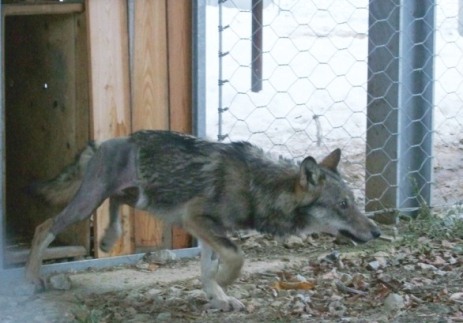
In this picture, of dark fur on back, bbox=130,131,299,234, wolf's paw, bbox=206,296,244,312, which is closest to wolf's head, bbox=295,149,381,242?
dark fur on back, bbox=130,131,299,234

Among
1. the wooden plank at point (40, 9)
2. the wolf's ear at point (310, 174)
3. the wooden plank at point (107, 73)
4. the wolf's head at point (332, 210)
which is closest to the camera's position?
the wolf's ear at point (310, 174)

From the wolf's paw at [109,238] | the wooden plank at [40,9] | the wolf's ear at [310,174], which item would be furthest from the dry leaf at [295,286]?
the wooden plank at [40,9]

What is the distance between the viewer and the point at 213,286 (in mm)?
6180

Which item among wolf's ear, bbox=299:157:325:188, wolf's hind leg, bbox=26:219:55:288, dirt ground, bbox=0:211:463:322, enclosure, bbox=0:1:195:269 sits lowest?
dirt ground, bbox=0:211:463:322

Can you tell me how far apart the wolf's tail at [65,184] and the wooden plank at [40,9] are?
2.75ft

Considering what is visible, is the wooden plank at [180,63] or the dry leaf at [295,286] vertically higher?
the wooden plank at [180,63]

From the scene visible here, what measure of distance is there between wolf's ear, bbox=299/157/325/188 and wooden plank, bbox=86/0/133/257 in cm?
129

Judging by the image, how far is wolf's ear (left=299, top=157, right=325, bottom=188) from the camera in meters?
6.30

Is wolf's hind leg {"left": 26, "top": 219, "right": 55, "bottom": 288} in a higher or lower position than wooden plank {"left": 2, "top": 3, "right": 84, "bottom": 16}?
lower

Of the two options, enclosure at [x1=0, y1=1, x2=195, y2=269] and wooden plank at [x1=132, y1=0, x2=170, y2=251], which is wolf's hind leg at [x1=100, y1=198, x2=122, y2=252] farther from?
wooden plank at [x1=132, y1=0, x2=170, y2=251]

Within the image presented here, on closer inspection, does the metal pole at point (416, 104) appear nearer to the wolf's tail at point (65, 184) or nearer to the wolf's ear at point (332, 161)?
the wolf's ear at point (332, 161)

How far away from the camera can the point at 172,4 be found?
707cm

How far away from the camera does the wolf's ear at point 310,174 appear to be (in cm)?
630

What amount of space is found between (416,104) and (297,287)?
2309 mm
